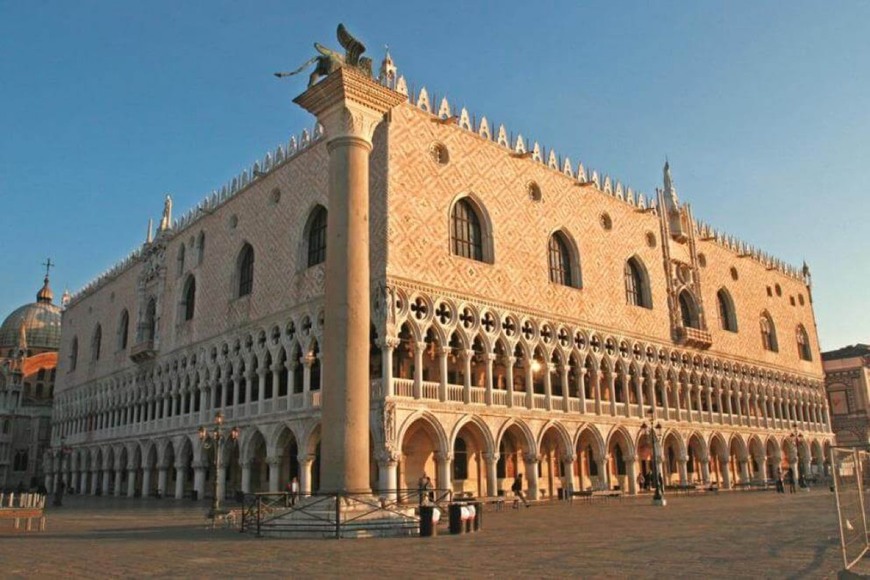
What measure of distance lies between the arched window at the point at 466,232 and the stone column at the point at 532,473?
663cm

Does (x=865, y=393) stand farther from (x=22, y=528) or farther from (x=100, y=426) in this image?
(x=22, y=528)

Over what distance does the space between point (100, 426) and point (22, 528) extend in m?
24.2

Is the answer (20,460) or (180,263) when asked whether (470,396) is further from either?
(20,460)

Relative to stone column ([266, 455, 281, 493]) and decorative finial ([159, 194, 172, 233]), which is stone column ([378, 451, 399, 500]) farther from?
decorative finial ([159, 194, 172, 233])

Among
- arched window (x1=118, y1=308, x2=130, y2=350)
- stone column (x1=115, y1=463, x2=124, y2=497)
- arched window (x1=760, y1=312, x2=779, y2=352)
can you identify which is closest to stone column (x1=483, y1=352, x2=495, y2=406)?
stone column (x1=115, y1=463, x2=124, y2=497)

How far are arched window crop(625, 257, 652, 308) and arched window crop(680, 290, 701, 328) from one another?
316 centimetres

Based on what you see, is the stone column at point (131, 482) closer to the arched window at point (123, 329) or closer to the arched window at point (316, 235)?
the arched window at point (123, 329)

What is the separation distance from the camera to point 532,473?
23.5 m

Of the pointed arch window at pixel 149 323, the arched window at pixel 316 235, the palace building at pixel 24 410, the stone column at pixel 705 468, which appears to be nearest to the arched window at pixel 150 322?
the pointed arch window at pixel 149 323

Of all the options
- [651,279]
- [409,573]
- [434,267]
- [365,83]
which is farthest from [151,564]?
[651,279]

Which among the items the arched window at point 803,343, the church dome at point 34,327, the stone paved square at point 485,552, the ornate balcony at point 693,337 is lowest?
the stone paved square at point 485,552

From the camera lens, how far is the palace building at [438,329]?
20656 mm

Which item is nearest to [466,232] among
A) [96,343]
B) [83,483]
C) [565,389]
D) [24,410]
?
[565,389]

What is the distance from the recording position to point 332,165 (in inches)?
545
